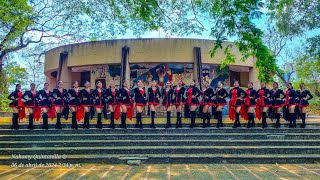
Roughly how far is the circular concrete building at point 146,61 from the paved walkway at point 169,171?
8.07 metres

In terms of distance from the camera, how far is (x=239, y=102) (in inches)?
422

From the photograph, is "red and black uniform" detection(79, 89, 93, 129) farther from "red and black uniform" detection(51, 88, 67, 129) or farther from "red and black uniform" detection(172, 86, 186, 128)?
"red and black uniform" detection(172, 86, 186, 128)

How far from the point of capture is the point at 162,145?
28.7 ft

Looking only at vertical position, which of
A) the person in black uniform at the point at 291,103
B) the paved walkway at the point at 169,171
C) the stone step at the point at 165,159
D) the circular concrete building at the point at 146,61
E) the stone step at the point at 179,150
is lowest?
the paved walkway at the point at 169,171

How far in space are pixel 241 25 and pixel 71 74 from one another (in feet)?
42.5

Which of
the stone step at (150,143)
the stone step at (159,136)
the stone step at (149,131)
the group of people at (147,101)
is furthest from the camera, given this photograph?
the group of people at (147,101)

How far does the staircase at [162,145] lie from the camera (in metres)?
7.73

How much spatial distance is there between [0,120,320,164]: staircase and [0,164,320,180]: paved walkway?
32 cm

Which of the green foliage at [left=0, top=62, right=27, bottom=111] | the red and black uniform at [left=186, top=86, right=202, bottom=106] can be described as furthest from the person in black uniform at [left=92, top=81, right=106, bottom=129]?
the green foliage at [left=0, top=62, right=27, bottom=111]

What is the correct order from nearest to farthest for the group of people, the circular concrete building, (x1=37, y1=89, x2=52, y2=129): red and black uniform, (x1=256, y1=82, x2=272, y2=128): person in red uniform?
the group of people < (x1=37, y1=89, x2=52, y2=129): red and black uniform < (x1=256, y1=82, x2=272, y2=128): person in red uniform < the circular concrete building

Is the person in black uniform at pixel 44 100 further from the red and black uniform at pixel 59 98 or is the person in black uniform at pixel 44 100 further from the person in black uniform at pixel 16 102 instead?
the person in black uniform at pixel 16 102

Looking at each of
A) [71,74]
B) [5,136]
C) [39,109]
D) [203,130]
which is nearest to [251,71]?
[203,130]

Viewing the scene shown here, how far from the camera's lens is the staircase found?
773 cm

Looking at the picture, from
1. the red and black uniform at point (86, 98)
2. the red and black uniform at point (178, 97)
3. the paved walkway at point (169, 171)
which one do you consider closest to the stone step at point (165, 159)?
the paved walkway at point (169, 171)
